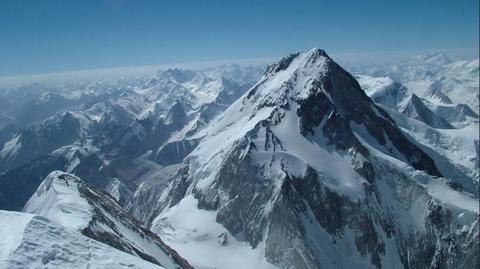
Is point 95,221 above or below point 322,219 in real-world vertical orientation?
above

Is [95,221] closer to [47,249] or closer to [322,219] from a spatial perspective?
[47,249]

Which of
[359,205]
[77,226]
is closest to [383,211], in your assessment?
[359,205]

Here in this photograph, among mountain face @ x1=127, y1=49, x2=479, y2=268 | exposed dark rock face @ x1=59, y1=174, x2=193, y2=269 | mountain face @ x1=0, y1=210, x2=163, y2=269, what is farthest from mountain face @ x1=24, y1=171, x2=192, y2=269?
mountain face @ x1=127, y1=49, x2=479, y2=268

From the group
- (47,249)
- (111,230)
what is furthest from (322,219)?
(47,249)

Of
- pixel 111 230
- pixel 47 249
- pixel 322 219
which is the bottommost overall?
pixel 322 219

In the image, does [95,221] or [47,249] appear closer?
[47,249]

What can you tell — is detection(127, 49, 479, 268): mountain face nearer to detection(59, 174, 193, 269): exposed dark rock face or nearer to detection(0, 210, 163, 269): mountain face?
detection(59, 174, 193, 269): exposed dark rock face

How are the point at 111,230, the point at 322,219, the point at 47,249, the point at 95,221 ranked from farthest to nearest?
the point at 322,219 → the point at 111,230 → the point at 95,221 → the point at 47,249

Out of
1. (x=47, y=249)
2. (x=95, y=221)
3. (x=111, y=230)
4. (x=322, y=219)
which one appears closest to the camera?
(x=47, y=249)

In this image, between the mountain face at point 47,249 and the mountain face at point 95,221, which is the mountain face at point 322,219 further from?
the mountain face at point 47,249
